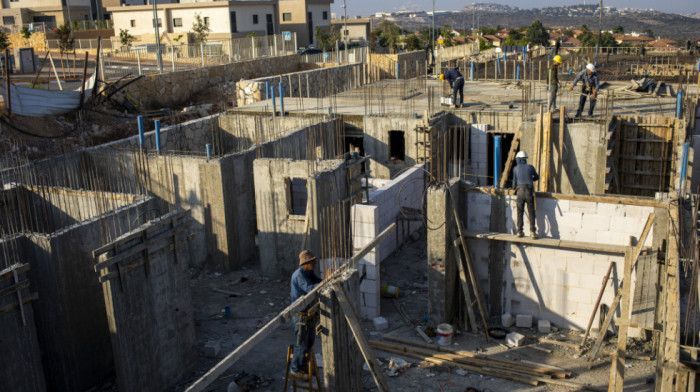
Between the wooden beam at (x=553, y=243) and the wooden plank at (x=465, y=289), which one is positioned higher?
the wooden beam at (x=553, y=243)

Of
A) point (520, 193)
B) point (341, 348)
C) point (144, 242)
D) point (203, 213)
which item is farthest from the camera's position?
point (203, 213)

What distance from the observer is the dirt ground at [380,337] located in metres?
9.80

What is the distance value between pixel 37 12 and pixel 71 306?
49257mm

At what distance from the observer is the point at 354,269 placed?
29.4 feet

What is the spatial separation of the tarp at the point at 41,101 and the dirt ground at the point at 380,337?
10.1m

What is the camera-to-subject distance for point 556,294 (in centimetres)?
1120

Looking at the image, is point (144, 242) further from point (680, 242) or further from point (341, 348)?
point (680, 242)

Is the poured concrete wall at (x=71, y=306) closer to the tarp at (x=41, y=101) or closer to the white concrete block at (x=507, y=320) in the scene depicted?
the white concrete block at (x=507, y=320)

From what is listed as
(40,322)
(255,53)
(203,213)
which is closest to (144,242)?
(40,322)

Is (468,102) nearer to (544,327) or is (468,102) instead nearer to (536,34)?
(544,327)

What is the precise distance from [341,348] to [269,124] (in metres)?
11.8

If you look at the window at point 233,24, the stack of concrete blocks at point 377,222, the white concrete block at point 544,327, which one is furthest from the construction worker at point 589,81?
the window at point 233,24

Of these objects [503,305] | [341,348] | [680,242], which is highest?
[680,242]

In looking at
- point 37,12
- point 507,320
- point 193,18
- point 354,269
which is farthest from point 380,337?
point 37,12
